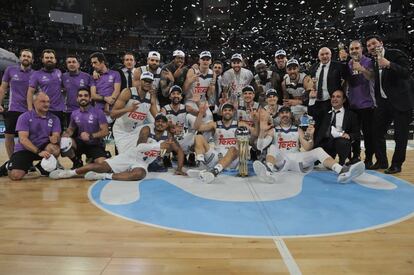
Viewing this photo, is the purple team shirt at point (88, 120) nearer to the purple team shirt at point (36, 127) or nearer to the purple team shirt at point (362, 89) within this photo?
the purple team shirt at point (36, 127)

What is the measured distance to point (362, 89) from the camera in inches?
229

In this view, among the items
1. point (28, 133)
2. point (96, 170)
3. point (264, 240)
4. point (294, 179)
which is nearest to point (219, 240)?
point (264, 240)

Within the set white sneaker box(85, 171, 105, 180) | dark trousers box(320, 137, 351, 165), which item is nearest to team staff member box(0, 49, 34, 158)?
white sneaker box(85, 171, 105, 180)

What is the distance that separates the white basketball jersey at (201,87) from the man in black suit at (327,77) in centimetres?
171

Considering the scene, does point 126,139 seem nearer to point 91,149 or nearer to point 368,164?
point 91,149

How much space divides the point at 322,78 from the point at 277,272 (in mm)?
4255

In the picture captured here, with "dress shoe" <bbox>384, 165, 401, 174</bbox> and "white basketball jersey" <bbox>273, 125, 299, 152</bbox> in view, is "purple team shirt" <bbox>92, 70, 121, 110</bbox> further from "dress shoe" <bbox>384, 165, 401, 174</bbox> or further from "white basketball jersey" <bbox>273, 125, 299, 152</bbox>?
"dress shoe" <bbox>384, 165, 401, 174</bbox>

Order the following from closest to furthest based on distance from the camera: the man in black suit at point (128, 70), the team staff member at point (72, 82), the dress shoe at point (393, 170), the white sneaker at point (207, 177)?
1. the white sneaker at point (207, 177)
2. the dress shoe at point (393, 170)
3. the team staff member at point (72, 82)
4. the man in black suit at point (128, 70)

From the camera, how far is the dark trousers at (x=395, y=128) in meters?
5.47

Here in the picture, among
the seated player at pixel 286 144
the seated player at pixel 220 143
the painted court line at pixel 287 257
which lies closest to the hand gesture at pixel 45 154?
the seated player at pixel 220 143

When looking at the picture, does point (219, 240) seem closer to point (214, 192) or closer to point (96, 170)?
point (214, 192)

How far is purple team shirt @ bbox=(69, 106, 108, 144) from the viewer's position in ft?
18.4

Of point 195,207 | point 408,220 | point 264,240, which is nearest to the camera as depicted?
point 264,240

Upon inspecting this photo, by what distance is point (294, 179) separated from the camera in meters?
5.00
